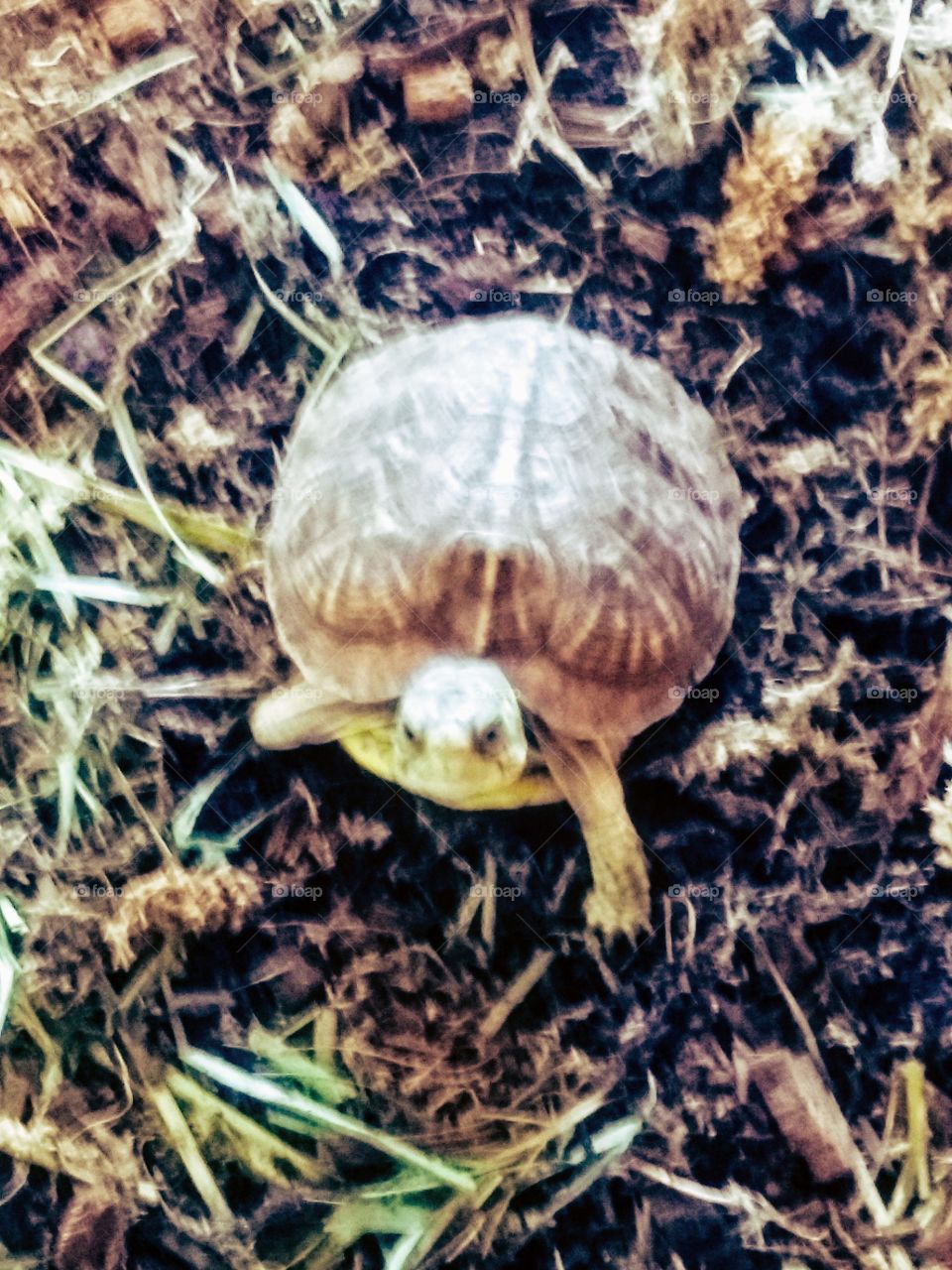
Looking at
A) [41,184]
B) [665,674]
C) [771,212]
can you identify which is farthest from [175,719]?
[771,212]

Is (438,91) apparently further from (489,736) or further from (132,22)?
(489,736)

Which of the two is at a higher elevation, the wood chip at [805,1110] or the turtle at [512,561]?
the turtle at [512,561]

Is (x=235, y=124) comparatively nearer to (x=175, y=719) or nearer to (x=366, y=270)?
(x=366, y=270)

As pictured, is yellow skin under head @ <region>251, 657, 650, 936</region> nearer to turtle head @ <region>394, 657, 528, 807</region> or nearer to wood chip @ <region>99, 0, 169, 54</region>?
turtle head @ <region>394, 657, 528, 807</region>

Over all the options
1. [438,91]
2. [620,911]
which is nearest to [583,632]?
[620,911]

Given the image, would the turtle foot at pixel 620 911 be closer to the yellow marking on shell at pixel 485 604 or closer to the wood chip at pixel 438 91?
the yellow marking on shell at pixel 485 604

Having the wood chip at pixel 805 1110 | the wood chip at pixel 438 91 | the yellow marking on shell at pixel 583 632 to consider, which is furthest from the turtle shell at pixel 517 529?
the wood chip at pixel 805 1110

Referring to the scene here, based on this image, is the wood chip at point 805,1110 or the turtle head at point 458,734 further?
the wood chip at point 805,1110
